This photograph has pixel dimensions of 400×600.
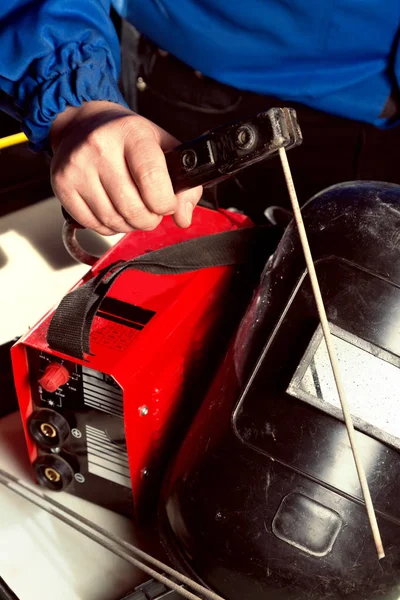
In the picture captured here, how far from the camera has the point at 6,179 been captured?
1.10 m

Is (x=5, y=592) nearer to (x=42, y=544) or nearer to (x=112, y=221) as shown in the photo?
(x=42, y=544)

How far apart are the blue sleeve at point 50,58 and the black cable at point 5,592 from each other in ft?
1.59

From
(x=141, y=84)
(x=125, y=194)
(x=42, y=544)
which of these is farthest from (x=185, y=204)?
(x=141, y=84)

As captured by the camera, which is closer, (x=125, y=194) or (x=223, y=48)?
(x=125, y=194)

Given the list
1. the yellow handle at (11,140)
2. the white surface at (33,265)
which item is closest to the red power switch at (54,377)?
the white surface at (33,265)

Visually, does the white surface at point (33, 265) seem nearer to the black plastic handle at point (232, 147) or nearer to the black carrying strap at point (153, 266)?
the black carrying strap at point (153, 266)

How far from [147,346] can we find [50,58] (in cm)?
35

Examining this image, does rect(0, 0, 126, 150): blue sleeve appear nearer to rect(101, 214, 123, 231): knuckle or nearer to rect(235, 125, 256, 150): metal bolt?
rect(101, 214, 123, 231): knuckle

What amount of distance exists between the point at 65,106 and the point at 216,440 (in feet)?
1.32

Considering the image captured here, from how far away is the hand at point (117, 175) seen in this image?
1.88ft

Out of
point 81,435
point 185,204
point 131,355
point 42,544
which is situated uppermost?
point 185,204

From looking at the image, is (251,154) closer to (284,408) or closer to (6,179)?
(284,408)

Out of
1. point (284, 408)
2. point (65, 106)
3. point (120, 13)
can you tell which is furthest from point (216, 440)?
point (120, 13)

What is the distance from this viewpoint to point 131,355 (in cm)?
62
